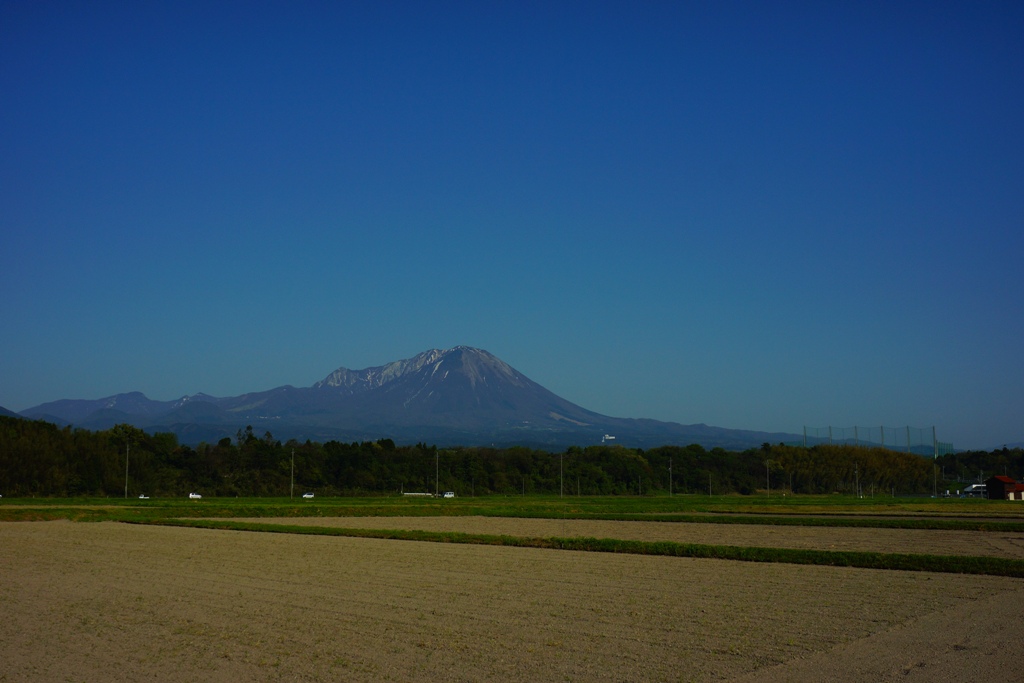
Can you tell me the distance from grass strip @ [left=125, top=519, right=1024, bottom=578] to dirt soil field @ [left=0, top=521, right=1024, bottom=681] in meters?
1.31

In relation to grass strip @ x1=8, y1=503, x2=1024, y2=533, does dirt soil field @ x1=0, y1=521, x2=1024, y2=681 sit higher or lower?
higher

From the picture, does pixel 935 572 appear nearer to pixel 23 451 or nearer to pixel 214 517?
pixel 214 517

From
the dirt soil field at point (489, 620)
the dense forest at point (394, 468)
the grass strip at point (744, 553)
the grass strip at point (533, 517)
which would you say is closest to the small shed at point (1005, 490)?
the dense forest at point (394, 468)

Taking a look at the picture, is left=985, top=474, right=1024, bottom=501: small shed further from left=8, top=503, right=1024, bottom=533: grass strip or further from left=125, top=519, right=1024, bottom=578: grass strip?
left=125, top=519, right=1024, bottom=578: grass strip

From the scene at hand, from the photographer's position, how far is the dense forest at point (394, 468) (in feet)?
272

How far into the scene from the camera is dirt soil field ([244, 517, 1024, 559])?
27.7 m

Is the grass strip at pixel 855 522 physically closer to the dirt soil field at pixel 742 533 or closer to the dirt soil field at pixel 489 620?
the dirt soil field at pixel 742 533

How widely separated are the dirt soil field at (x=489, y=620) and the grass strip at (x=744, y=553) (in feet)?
4.29

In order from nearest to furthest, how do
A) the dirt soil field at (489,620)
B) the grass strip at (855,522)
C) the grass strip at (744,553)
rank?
the dirt soil field at (489,620)
the grass strip at (744,553)
the grass strip at (855,522)

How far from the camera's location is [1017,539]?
1222 inches

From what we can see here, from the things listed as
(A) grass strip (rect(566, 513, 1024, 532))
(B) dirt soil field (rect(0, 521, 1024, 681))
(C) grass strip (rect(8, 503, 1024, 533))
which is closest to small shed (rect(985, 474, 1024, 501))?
(C) grass strip (rect(8, 503, 1024, 533))

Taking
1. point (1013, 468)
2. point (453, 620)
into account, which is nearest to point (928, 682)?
point (453, 620)

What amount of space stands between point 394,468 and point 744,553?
8936 centimetres

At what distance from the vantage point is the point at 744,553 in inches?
963
